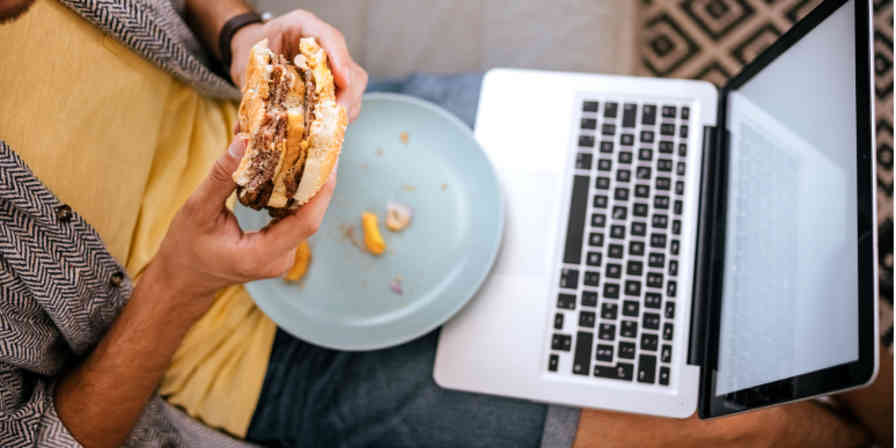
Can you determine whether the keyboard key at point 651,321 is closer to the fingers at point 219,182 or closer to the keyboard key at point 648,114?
the keyboard key at point 648,114

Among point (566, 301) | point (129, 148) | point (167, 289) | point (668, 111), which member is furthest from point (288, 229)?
point (668, 111)

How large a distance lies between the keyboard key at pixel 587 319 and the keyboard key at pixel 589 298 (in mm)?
15

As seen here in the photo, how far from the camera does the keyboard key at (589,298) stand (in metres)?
0.97

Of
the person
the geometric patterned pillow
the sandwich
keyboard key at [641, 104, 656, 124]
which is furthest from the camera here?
the geometric patterned pillow

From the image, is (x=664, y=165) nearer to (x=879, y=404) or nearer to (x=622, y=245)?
(x=622, y=245)

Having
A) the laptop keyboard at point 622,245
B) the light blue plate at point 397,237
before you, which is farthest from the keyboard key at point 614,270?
the light blue plate at point 397,237

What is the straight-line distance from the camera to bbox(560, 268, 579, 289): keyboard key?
981mm

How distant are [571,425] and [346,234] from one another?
1.67ft

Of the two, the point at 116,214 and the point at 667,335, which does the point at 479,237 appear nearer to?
the point at 667,335

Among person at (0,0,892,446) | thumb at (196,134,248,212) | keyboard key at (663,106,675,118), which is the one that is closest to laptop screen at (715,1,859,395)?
keyboard key at (663,106,675,118)

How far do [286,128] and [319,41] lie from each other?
24 centimetres

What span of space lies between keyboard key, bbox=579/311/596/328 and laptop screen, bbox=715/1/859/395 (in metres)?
0.20

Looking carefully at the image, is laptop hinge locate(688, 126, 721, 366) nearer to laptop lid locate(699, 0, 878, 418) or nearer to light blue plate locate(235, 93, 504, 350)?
laptop lid locate(699, 0, 878, 418)

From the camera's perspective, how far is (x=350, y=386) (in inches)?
39.8
